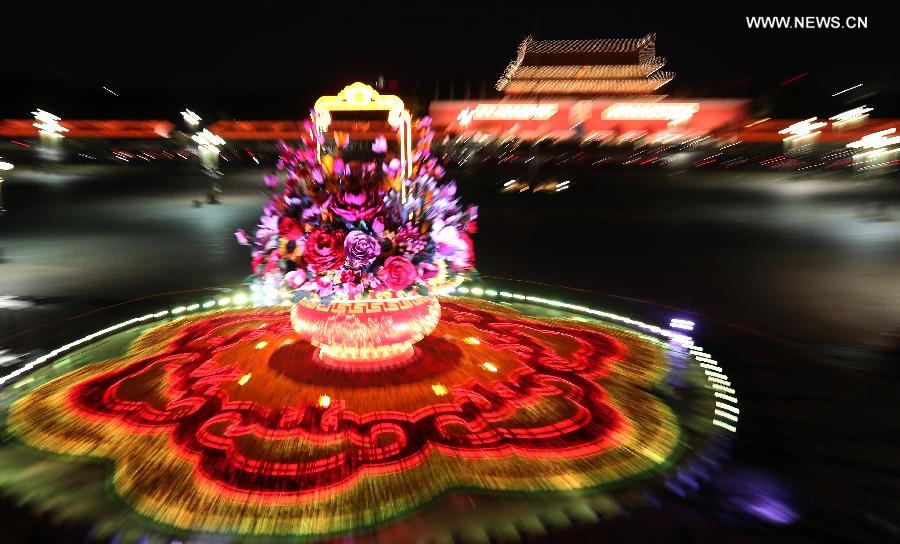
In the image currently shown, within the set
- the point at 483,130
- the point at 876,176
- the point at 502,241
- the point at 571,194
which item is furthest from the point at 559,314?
the point at 483,130

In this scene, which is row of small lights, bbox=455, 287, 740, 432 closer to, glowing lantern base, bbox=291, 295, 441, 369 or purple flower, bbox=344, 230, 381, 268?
glowing lantern base, bbox=291, 295, 441, 369

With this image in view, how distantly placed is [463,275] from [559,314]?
2454 millimetres

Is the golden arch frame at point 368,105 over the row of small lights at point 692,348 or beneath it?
over

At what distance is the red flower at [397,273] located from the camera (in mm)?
4512

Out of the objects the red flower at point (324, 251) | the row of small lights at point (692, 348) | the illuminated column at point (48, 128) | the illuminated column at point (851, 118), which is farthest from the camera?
the illuminated column at point (48, 128)

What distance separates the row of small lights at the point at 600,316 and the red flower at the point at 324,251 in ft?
3.48

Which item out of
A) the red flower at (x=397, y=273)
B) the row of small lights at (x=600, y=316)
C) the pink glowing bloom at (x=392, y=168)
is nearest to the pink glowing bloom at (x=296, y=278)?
the red flower at (x=397, y=273)

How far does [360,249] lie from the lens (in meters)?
4.47

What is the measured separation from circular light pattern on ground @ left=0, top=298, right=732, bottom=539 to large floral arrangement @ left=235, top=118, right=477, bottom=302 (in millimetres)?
733

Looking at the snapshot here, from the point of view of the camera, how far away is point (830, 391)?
481cm

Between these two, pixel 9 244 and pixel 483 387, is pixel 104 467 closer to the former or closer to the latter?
pixel 483 387

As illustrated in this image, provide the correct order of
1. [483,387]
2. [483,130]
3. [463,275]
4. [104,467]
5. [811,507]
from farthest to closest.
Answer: [483,130]
[463,275]
[483,387]
[104,467]
[811,507]

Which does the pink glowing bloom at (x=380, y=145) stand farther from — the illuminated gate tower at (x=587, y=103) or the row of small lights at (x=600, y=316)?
the illuminated gate tower at (x=587, y=103)

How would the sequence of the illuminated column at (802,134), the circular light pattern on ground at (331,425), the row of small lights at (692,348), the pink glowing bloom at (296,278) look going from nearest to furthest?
the circular light pattern on ground at (331,425) < the row of small lights at (692,348) < the pink glowing bloom at (296,278) < the illuminated column at (802,134)
